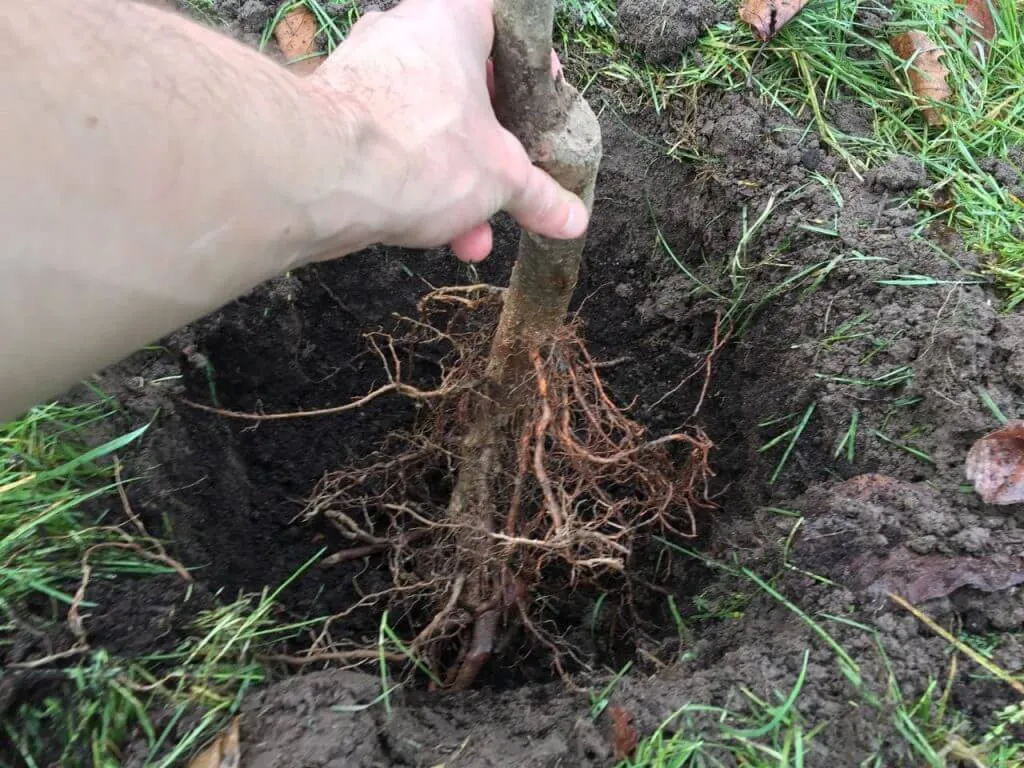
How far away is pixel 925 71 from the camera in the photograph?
1.67 meters

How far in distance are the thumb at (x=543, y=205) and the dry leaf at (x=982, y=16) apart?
55.4 inches

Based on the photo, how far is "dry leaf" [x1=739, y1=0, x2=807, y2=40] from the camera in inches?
65.4

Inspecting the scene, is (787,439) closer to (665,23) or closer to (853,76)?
(853,76)

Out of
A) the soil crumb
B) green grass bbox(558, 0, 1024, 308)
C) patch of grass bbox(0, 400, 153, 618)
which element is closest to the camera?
patch of grass bbox(0, 400, 153, 618)

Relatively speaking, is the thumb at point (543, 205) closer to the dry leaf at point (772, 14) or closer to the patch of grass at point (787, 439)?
the patch of grass at point (787, 439)

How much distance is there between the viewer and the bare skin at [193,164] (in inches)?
23.1

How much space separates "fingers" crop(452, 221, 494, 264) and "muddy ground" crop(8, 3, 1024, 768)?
2.08 feet

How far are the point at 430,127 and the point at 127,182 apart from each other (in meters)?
0.40

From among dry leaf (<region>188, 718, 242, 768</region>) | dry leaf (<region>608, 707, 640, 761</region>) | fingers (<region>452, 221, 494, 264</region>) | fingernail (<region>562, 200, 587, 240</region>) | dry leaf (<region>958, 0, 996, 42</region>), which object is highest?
fingers (<region>452, 221, 494, 264</region>)

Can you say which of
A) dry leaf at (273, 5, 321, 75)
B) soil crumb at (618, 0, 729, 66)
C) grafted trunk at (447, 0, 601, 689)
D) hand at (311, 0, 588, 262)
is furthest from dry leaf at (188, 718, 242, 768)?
soil crumb at (618, 0, 729, 66)

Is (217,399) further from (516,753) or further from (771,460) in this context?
(771,460)

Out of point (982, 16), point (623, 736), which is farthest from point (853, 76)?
point (623, 736)

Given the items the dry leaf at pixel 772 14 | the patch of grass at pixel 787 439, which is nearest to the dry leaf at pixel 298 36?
the dry leaf at pixel 772 14

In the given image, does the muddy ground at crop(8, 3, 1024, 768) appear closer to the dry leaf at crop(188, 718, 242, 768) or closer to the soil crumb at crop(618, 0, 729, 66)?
the dry leaf at crop(188, 718, 242, 768)
